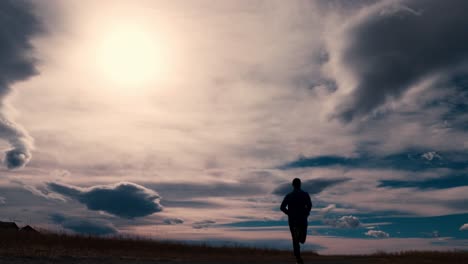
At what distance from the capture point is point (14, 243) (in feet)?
67.5

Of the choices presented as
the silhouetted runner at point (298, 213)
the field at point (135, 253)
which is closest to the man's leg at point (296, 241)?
the silhouetted runner at point (298, 213)

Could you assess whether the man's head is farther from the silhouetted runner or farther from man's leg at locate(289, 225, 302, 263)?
man's leg at locate(289, 225, 302, 263)

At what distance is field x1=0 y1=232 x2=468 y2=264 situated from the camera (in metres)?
17.1

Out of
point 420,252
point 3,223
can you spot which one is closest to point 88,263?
point 420,252

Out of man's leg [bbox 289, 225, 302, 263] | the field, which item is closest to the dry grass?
the field

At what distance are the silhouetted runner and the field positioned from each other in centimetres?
522

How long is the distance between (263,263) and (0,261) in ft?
35.4

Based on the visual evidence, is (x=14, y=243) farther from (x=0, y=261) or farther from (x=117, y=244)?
(x=0, y=261)

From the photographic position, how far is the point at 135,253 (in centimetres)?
2220

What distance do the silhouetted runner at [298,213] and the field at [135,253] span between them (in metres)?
5.22

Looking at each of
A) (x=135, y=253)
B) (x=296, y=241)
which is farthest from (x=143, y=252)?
(x=296, y=241)

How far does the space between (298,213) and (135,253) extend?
38.7ft

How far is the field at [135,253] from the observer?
17.1m

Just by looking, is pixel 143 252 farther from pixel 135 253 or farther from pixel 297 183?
pixel 297 183
